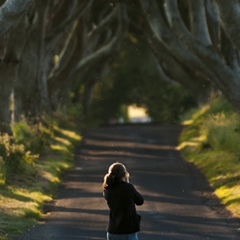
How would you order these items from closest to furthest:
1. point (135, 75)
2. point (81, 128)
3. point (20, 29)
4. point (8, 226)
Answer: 1. point (8, 226)
2. point (20, 29)
3. point (81, 128)
4. point (135, 75)

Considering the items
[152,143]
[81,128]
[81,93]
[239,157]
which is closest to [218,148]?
[239,157]

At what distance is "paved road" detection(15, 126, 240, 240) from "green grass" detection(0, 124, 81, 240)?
0.92ft

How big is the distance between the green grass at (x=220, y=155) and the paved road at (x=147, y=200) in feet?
1.27

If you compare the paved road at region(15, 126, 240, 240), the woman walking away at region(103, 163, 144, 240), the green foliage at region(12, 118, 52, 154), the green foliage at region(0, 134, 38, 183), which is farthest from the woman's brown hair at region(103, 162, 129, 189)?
the green foliage at region(12, 118, 52, 154)

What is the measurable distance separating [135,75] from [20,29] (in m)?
44.2

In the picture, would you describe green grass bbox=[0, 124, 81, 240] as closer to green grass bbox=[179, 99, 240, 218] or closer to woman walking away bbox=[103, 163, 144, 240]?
green grass bbox=[179, 99, 240, 218]

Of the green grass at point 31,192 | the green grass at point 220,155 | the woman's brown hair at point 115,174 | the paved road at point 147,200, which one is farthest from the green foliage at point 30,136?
the woman's brown hair at point 115,174

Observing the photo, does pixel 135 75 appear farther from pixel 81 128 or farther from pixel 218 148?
pixel 218 148

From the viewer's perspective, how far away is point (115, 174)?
12070 millimetres

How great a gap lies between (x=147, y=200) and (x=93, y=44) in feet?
100

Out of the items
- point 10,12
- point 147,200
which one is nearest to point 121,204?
point 10,12

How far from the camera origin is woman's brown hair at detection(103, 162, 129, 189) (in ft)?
39.4

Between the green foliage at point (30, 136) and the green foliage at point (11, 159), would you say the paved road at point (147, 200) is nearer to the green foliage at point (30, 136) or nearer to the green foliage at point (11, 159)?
the green foliage at point (11, 159)

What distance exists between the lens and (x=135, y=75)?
73.4m
